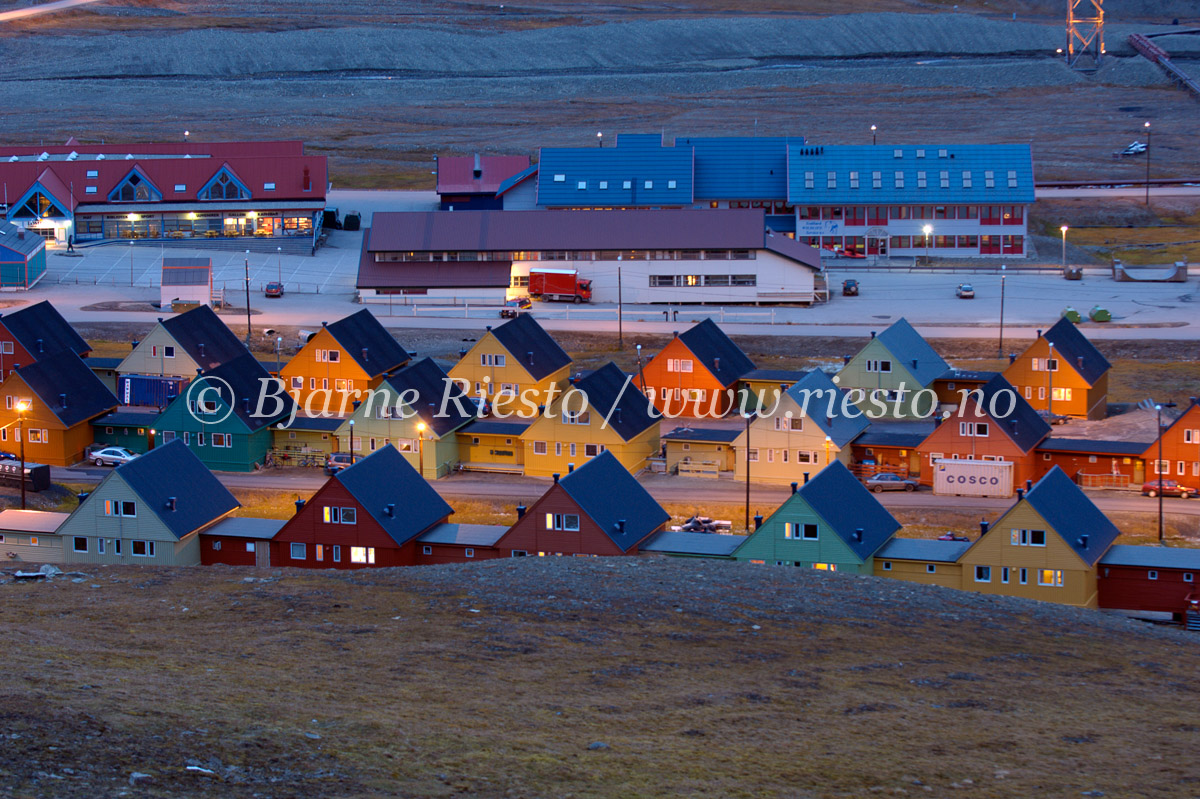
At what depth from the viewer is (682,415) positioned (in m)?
70.2

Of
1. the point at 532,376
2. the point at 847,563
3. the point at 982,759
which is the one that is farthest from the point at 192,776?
the point at 532,376

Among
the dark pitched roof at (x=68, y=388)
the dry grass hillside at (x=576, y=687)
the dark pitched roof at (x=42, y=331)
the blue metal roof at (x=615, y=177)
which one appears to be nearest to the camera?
the dry grass hillside at (x=576, y=687)

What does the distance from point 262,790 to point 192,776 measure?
1.15 metres

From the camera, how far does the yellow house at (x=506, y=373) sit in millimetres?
69750

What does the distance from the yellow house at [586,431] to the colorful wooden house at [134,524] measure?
1680 centimetres

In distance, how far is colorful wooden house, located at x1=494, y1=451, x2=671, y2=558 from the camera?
153 feet

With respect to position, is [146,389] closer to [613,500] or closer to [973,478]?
[613,500]

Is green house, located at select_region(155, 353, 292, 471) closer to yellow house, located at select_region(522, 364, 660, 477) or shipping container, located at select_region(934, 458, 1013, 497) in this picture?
yellow house, located at select_region(522, 364, 660, 477)

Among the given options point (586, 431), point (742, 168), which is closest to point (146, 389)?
point (586, 431)

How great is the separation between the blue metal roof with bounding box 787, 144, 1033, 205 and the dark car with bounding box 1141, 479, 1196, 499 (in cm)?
5430

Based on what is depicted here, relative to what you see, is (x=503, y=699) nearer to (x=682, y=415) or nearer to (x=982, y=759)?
(x=982, y=759)

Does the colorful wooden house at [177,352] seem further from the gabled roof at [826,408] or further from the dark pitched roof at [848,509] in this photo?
the dark pitched roof at [848,509]

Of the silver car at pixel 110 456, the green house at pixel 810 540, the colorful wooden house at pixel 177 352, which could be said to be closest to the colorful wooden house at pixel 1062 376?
the green house at pixel 810 540

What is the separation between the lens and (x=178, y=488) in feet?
162
